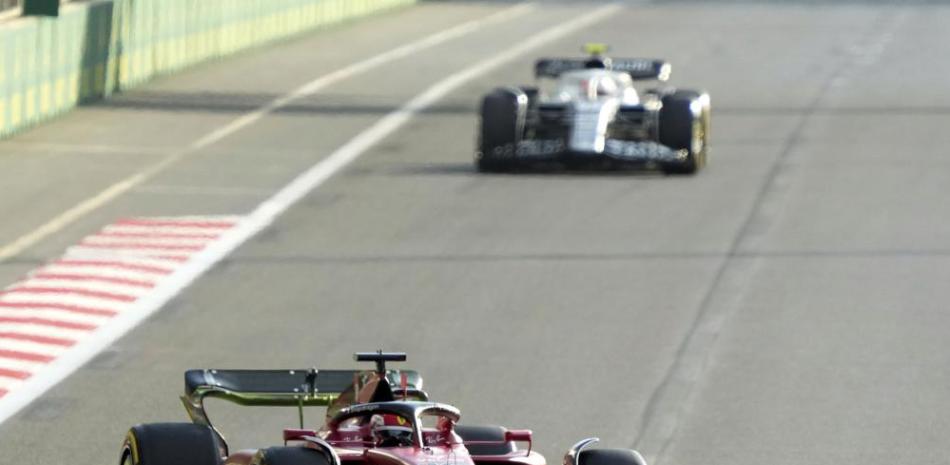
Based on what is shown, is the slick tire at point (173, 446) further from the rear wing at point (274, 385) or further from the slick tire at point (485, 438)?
the slick tire at point (485, 438)

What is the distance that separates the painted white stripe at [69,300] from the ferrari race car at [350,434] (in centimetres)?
614

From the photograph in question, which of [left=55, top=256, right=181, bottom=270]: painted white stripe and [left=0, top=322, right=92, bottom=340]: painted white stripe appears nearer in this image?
[left=0, top=322, right=92, bottom=340]: painted white stripe

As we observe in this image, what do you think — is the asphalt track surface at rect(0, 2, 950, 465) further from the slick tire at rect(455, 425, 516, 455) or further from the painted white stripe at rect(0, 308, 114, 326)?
the slick tire at rect(455, 425, 516, 455)

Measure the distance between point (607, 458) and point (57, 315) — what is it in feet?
26.1

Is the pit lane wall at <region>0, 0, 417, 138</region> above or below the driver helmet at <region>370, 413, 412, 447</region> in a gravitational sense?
below

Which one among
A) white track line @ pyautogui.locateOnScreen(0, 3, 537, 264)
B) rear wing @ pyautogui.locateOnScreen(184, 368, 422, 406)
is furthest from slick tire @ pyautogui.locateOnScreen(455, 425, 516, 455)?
white track line @ pyautogui.locateOnScreen(0, 3, 537, 264)

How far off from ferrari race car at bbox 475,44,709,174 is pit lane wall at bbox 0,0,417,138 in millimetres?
5991

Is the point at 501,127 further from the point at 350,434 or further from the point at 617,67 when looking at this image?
the point at 350,434

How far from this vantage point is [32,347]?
15266 millimetres

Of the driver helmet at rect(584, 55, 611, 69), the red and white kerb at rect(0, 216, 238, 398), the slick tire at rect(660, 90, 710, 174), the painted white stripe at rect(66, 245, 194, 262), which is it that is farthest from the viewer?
the driver helmet at rect(584, 55, 611, 69)

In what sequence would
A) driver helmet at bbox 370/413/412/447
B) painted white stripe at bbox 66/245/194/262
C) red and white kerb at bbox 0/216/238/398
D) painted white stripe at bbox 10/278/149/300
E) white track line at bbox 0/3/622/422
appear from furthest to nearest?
painted white stripe at bbox 66/245/194/262 → painted white stripe at bbox 10/278/149/300 → red and white kerb at bbox 0/216/238/398 → white track line at bbox 0/3/622/422 → driver helmet at bbox 370/413/412/447

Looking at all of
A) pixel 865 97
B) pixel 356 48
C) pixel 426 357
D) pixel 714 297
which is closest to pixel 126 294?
pixel 426 357

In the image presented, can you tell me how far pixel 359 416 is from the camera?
9.59 m

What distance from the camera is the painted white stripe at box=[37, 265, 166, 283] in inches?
710
